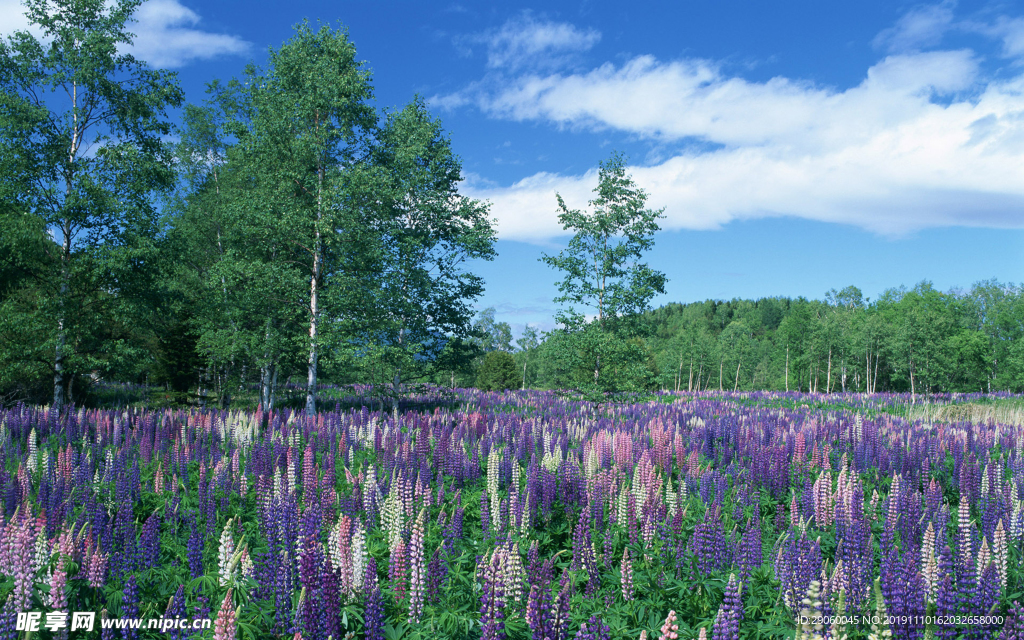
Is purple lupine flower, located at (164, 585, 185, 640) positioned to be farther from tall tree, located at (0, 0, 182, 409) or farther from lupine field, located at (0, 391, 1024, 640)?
tall tree, located at (0, 0, 182, 409)

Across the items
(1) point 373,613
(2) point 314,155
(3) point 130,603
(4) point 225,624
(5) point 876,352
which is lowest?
(3) point 130,603

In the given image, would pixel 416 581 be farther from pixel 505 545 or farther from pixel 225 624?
pixel 225 624

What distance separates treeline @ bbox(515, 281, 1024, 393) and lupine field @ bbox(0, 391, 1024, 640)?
37066 millimetres

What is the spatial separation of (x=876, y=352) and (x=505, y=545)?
71.1 metres

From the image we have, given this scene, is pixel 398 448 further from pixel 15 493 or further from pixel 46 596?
pixel 46 596

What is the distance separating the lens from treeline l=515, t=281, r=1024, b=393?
48.4 meters

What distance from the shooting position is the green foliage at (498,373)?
43.7m

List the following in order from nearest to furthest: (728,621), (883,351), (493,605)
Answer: (728,621), (493,605), (883,351)

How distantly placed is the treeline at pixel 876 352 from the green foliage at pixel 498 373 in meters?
7.33

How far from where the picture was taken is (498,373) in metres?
44.2

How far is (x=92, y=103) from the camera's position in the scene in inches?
739

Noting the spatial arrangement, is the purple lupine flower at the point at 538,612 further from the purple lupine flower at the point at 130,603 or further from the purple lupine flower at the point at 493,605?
the purple lupine flower at the point at 130,603

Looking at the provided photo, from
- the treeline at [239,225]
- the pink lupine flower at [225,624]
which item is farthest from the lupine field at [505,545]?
the treeline at [239,225]

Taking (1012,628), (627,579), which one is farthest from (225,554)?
(1012,628)
